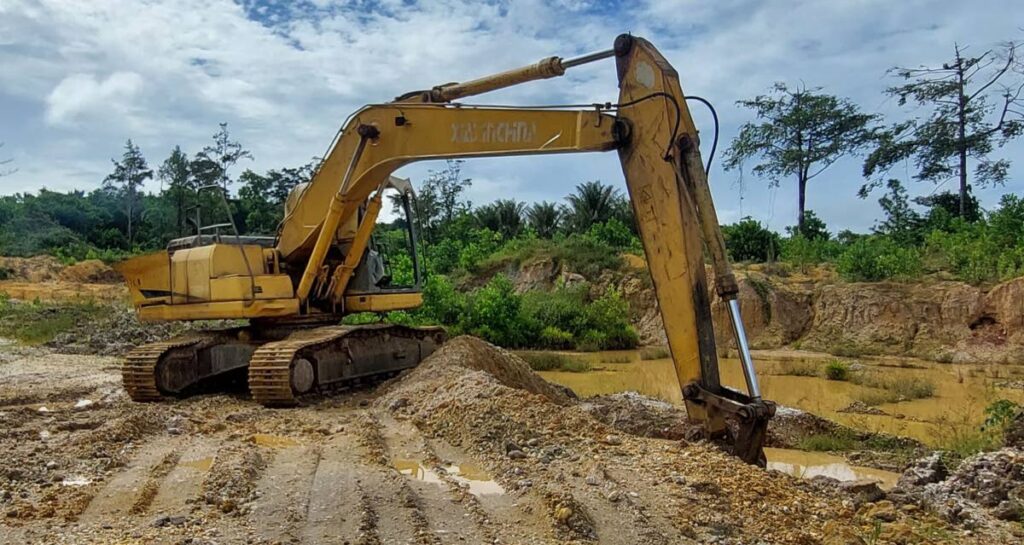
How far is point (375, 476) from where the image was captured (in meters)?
5.81

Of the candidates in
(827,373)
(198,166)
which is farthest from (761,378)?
(198,166)

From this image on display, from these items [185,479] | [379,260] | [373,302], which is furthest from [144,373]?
[185,479]

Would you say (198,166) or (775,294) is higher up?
(198,166)

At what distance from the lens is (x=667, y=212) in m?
6.76

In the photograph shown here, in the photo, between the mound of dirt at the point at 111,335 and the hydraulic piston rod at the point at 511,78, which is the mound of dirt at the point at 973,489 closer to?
the hydraulic piston rod at the point at 511,78

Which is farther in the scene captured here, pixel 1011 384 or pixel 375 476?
pixel 1011 384

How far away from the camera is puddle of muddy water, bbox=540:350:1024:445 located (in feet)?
37.8

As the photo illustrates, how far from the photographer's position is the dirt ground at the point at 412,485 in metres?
4.69

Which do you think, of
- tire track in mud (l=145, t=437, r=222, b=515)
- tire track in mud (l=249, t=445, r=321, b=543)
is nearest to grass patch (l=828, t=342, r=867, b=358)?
tire track in mud (l=249, t=445, r=321, b=543)

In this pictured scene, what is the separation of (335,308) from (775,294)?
58.7ft

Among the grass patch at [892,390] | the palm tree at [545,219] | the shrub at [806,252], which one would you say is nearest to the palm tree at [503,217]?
the palm tree at [545,219]

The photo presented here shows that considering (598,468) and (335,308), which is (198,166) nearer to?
(335,308)

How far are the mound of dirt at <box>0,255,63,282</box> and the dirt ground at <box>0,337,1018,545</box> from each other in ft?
116

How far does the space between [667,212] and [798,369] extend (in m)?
12.8
